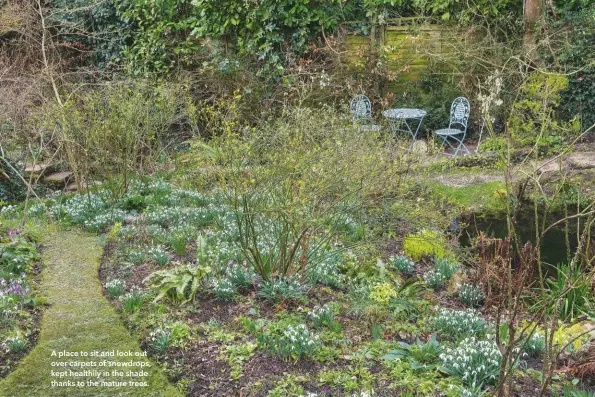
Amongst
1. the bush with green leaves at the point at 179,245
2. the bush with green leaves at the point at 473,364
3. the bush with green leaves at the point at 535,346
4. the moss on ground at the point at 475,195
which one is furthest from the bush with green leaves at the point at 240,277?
the moss on ground at the point at 475,195

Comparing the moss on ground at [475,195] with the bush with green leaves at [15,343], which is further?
the moss on ground at [475,195]

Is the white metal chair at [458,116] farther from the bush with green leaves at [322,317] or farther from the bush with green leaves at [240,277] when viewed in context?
the bush with green leaves at [322,317]

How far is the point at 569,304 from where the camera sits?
18.0 ft

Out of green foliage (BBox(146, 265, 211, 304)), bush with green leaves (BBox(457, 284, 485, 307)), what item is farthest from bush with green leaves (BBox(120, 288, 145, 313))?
bush with green leaves (BBox(457, 284, 485, 307))

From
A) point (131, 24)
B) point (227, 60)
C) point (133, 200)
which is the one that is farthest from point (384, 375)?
point (131, 24)

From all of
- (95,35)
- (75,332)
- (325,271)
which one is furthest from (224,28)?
(75,332)

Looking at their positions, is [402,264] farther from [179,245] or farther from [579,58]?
[579,58]

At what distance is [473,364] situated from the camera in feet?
12.6

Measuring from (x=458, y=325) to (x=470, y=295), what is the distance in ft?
3.46

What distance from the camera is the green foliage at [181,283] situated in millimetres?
4996

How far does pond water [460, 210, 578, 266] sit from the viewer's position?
7394mm

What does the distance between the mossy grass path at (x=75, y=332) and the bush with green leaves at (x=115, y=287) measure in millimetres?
87

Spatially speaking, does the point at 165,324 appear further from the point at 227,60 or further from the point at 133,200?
the point at 227,60

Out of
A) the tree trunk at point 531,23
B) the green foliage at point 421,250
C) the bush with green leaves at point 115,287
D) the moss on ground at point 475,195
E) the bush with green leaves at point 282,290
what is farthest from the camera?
the tree trunk at point 531,23
